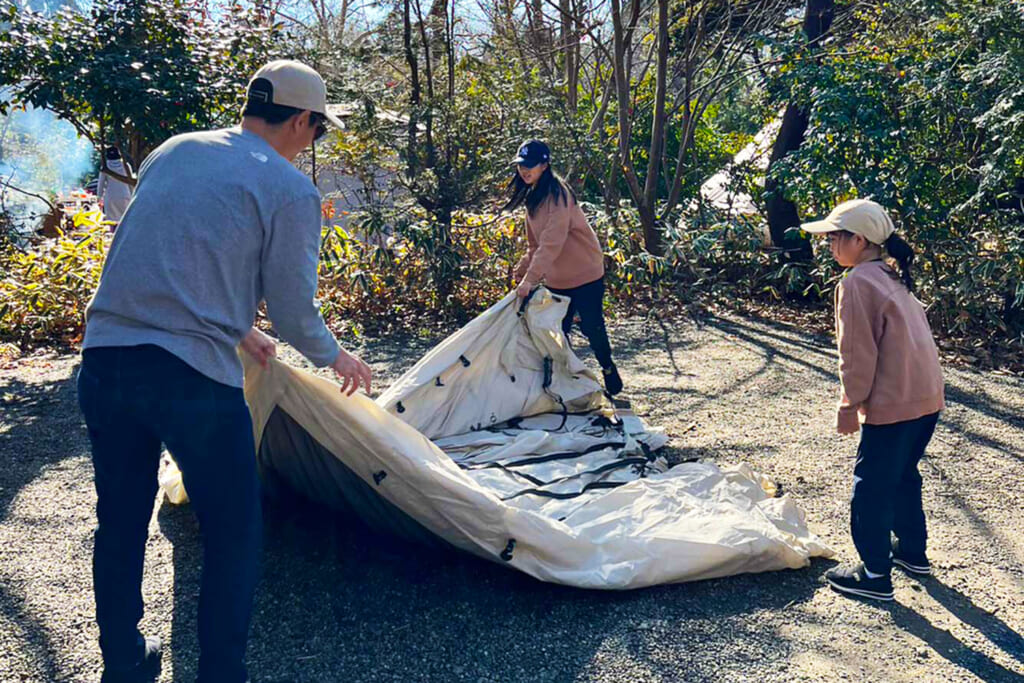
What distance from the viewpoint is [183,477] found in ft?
7.23

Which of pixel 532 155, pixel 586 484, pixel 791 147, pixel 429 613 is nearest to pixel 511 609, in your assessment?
pixel 429 613

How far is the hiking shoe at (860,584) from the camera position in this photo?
3059mm

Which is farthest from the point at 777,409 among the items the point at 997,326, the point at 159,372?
the point at 159,372

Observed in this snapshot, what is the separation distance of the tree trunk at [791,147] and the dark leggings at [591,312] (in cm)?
412

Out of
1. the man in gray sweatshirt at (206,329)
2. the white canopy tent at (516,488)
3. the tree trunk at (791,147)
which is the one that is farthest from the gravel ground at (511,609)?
the tree trunk at (791,147)

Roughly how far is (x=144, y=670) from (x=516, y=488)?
172cm

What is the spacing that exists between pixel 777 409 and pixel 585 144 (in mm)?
4379

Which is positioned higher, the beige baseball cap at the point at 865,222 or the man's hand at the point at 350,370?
the beige baseball cap at the point at 865,222

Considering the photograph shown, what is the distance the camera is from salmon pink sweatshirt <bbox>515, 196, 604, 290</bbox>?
4824mm

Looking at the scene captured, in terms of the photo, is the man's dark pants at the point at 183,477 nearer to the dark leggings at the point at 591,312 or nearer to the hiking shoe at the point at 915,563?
the hiking shoe at the point at 915,563

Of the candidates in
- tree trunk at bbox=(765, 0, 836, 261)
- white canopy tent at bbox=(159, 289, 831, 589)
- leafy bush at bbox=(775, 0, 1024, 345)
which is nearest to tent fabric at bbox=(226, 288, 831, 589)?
white canopy tent at bbox=(159, 289, 831, 589)

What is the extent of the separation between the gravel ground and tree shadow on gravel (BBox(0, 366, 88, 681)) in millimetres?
14

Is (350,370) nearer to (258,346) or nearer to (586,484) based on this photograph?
(258,346)

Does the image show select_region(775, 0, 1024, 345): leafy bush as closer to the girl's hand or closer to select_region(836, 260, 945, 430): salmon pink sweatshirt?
select_region(836, 260, 945, 430): salmon pink sweatshirt
